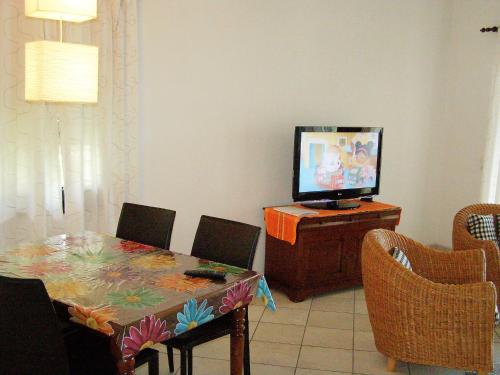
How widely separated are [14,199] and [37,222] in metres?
0.20

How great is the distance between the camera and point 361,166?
4.38m

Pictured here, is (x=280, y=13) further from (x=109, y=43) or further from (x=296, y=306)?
(x=296, y=306)

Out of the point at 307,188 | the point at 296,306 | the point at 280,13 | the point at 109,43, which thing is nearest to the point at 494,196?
the point at 307,188

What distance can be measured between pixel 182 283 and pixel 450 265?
1.73m

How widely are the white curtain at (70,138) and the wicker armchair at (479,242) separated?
2442 mm

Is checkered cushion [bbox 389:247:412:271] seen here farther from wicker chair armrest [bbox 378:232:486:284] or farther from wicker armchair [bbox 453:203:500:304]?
wicker armchair [bbox 453:203:500:304]

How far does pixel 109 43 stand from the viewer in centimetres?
334

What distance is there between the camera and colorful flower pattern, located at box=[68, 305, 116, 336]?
1720mm

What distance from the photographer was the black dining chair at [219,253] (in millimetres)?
2311

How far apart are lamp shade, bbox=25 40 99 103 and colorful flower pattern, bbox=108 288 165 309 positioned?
36.9 inches

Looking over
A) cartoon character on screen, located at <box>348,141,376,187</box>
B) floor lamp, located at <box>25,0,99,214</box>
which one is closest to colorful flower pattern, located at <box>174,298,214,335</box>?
floor lamp, located at <box>25,0,99,214</box>

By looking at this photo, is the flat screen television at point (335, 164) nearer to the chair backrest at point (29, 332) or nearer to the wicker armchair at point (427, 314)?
the wicker armchair at point (427, 314)

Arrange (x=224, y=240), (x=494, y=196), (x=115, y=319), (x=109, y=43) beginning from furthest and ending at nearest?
(x=494, y=196)
(x=109, y=43)
(x=224, y=240)
(x=115, y=319)

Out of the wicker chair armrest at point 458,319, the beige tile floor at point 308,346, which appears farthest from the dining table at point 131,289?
the wicker chair armrest at point 458,319
